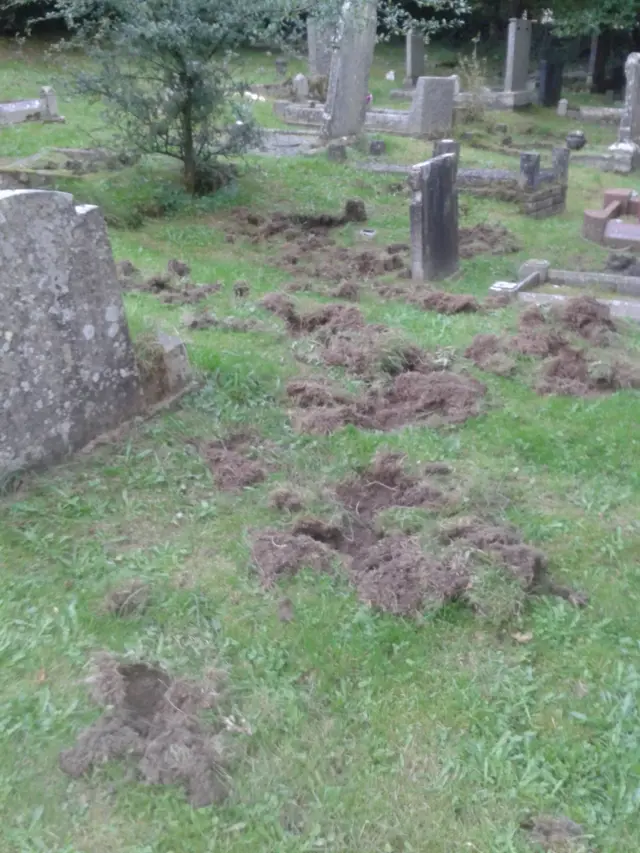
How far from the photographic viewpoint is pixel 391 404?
6.36 metres

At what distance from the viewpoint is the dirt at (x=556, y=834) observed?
2.99 metres

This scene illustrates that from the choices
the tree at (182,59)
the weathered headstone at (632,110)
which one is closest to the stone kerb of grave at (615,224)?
the tree at (182,59)

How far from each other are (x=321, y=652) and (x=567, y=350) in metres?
4.37

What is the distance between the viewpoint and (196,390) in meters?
5.82

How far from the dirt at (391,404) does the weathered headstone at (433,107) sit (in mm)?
13049

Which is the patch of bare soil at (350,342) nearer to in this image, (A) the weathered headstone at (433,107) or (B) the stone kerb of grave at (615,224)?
(B) the stone kerb of grave at (615,224)

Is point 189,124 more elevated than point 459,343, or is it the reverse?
point 189,124

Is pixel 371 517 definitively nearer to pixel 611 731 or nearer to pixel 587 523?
pixel 587 523

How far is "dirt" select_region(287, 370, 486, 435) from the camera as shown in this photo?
5.85 metres

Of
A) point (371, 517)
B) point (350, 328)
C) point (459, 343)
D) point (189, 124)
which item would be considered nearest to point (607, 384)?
point (459, 343)

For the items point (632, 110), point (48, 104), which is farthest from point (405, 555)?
point (632, 110)

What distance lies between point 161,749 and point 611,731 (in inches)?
68.6

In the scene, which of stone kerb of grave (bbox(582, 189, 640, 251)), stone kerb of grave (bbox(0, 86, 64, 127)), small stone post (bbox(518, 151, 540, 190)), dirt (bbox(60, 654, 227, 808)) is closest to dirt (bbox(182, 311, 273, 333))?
dirt (bbox(60, 654, 227, 808))

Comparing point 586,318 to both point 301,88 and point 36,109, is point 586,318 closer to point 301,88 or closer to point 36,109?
point 36,109
